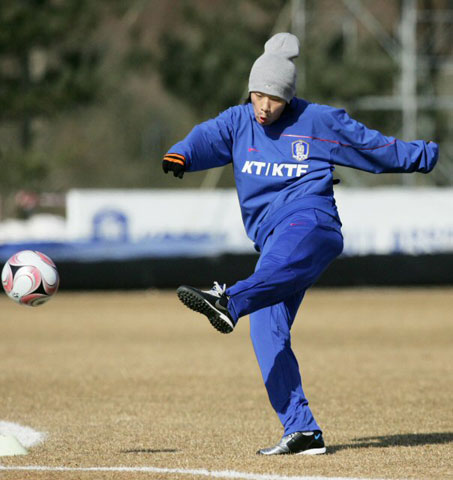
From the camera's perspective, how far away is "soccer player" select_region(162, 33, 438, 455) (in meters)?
6.01

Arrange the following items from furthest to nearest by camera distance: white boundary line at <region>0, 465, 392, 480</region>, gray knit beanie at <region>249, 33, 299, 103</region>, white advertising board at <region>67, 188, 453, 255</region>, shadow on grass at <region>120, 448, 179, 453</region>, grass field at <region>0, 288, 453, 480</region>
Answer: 1. white advertising board at <region>67, 188, 453, 255</region>
2. shadow on grass at <region>120, 448, 179, 453</region>
3. gray knit beanie at <region>249, 33, 299, 103</region>
4. grass field at <region>0, 288, 453, 480</region>
5. white boundary line at <region>0, 465, 392, 480</region>

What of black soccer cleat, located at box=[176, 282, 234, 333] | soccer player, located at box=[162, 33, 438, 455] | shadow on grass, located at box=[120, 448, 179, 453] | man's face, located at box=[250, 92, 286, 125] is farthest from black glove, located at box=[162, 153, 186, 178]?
shadow on grass, located at box=[120, 448, 179, 453]

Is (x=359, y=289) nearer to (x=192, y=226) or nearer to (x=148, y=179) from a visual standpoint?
(x=192, y=226)

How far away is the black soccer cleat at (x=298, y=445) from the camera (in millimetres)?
6016

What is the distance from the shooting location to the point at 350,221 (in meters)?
21.5

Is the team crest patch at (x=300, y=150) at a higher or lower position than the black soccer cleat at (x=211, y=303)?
higher

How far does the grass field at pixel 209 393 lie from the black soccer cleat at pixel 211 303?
2.46ft

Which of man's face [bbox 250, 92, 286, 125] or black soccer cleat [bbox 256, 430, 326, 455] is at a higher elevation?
man's face [bbox 250, 92, 286, 125]

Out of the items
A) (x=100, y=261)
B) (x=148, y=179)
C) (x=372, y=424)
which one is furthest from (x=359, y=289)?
(x=148, y=179)

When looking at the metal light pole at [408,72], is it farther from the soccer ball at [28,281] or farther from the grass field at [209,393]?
the soccer ball at [28,281]

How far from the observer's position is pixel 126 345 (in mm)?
13234

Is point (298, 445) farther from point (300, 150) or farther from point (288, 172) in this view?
point (300, 150)

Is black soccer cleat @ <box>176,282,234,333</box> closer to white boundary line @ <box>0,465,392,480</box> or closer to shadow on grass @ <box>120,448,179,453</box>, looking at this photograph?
white boundary line @ <box>0,465,392,480</box>

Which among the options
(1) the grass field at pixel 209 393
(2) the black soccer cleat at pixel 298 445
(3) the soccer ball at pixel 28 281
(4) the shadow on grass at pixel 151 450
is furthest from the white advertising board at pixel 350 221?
(2) the black soccer cleat at pixel 298 445
